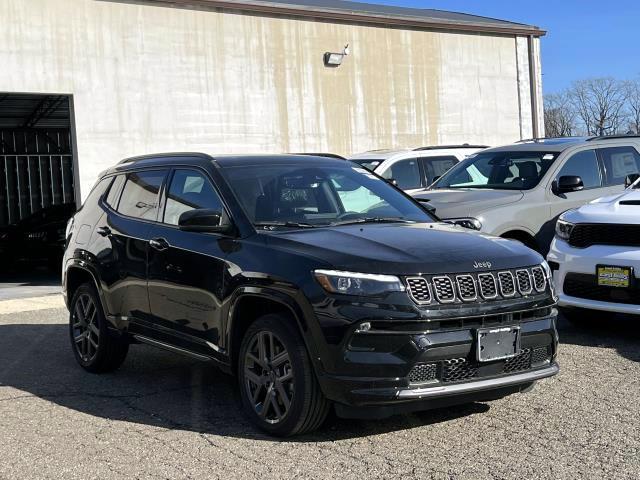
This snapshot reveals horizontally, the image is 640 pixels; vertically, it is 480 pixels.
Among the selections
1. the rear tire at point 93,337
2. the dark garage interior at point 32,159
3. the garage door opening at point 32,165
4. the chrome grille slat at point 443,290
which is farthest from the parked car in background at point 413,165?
the garage door opening at point 32,165

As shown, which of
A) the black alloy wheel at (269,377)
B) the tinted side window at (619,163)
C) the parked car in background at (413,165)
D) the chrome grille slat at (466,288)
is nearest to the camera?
the chrome grille slat at (466,288)

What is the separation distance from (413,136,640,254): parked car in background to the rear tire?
12.9ft

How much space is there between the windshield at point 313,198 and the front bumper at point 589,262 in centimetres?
206

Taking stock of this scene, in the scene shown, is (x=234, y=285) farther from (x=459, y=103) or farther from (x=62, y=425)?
(x=459, y=103)

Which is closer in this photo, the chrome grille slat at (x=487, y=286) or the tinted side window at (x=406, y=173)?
the chrome grille slat at (x=487, y=286)

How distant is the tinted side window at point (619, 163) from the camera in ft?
34.0

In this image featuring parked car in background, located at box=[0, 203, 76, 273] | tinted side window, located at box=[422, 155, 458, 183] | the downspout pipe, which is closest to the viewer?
tinted side window, located at box=[422, 155, 458, 183]

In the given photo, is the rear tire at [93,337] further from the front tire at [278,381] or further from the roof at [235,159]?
the front tire at [278,381]

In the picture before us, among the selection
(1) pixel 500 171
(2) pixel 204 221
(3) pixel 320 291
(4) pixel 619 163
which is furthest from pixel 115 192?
(4) pixel 619 163

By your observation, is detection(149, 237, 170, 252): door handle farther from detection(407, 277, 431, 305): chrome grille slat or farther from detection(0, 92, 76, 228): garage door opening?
detection(0, 92, 76, 228): garage door opening

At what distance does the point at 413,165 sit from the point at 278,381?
852 centimetres

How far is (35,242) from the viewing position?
18188mm

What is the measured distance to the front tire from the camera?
4.86m

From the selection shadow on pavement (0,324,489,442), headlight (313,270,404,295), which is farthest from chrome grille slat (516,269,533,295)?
shadow on pavement (0,324,489,442)
